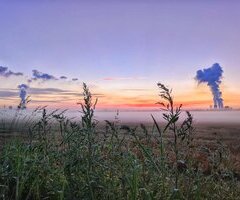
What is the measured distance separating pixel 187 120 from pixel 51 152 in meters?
2.55

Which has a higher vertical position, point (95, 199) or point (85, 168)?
point (85, 168)

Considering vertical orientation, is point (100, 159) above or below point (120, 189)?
above

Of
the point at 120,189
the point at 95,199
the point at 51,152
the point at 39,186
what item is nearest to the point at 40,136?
the point at 51,152

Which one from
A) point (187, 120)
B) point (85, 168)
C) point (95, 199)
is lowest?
point (95, 199)

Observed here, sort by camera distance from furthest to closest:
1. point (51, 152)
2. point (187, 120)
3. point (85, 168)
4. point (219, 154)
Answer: point (51, 152), point (219, 154), point (85, 168), point (187, 120)

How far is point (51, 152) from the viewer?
6691mm

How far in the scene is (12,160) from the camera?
20.5 ft

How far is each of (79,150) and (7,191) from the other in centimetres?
102

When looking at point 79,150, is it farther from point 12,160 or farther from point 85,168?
point 12,160

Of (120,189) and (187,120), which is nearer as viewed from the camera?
(187,120)

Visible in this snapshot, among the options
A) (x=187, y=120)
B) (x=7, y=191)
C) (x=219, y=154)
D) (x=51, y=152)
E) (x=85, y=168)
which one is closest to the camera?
(x=187, y=120)

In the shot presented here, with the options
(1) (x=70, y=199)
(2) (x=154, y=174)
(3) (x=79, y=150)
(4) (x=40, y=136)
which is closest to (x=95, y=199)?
(1) (x=70, y=199)

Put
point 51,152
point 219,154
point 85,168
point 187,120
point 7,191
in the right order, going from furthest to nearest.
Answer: point 51,152
point 219,154
point 7,191
point 85,168
point 187,120

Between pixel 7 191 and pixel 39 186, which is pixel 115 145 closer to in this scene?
pixel 39 186
